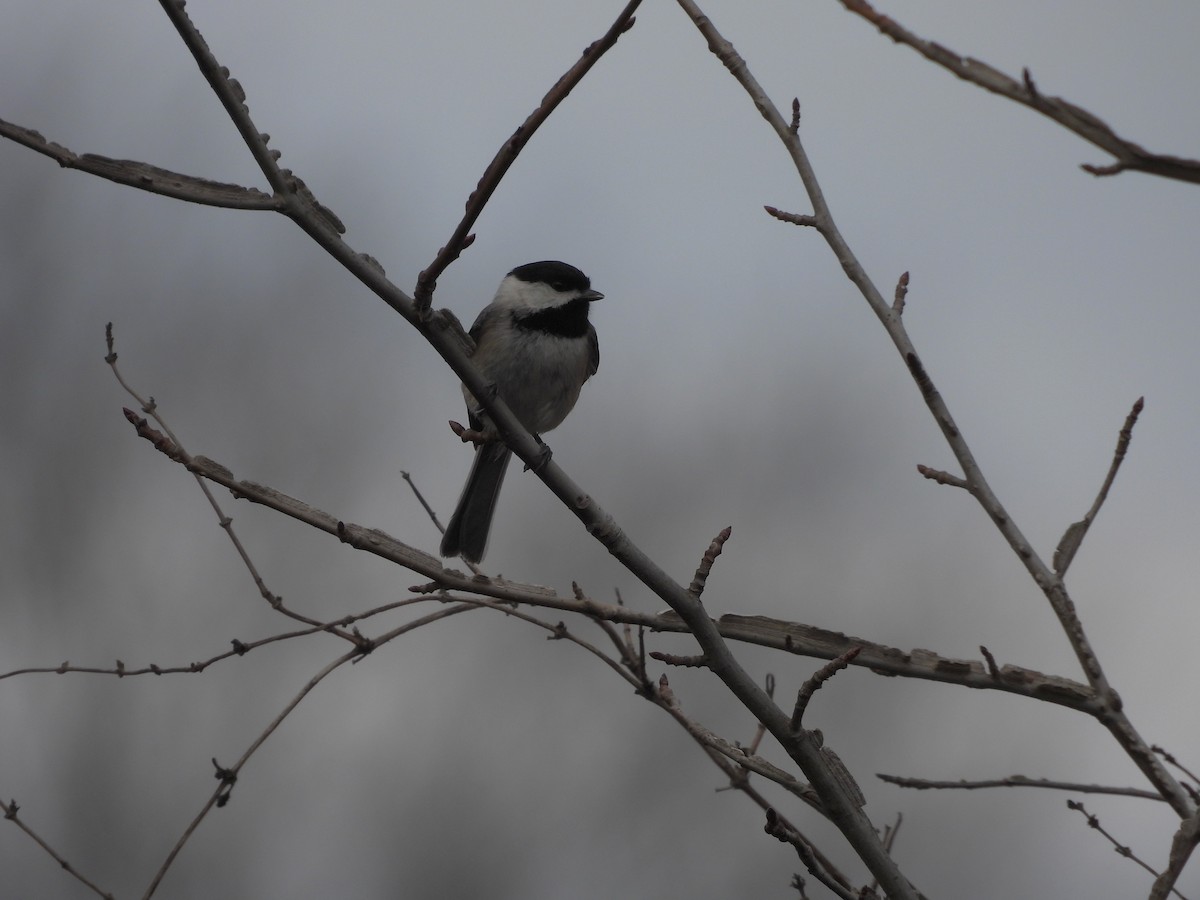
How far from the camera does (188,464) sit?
88.5 inches

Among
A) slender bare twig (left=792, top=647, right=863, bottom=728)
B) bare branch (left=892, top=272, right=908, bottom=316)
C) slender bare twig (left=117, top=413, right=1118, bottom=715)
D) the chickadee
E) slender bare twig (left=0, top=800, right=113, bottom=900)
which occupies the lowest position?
slender bare twig (left=0, top=800, right=113, bottom=900)

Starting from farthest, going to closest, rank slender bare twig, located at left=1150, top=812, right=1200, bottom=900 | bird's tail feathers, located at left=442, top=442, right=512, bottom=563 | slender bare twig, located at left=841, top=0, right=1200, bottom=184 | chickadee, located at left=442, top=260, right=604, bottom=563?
bird's tail feathers, located at left=442, top=442, right=512, bottom=563 < chickadee, located at left=442, top=260, right=604, bottom=563 < slender bare twig, located at left=1150, top=812, right=1200, bottom=900 < slender bare twig, located at left=841, top=0, right=1200, bottom=184

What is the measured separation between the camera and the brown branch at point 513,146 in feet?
5.97

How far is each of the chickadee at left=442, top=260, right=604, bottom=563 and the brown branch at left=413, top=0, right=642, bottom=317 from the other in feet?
9.75

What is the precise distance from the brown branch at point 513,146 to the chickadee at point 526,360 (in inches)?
117

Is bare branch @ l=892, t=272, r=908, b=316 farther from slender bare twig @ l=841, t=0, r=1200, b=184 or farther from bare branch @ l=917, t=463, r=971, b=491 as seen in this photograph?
slender bare twig @ l=841, t=0, r=1200, b=184

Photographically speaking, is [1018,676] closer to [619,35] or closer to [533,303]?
[619,35]

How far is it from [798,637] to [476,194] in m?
1.00

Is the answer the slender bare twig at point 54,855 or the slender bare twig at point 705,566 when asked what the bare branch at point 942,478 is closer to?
the slender bare twig at point 705,566

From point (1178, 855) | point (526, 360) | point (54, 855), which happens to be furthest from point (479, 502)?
point (1178, 855)

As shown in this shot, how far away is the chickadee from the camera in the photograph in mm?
5285

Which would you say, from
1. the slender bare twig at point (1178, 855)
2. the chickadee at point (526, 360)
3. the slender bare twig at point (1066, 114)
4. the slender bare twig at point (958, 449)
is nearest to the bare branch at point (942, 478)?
the slender bare twig at point (958, 449)

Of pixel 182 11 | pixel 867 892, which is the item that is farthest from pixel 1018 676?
pixel 182 11

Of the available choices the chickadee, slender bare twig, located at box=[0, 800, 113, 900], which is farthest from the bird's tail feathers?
slender bare twig, located at box=[0, 800, 113, 900]
